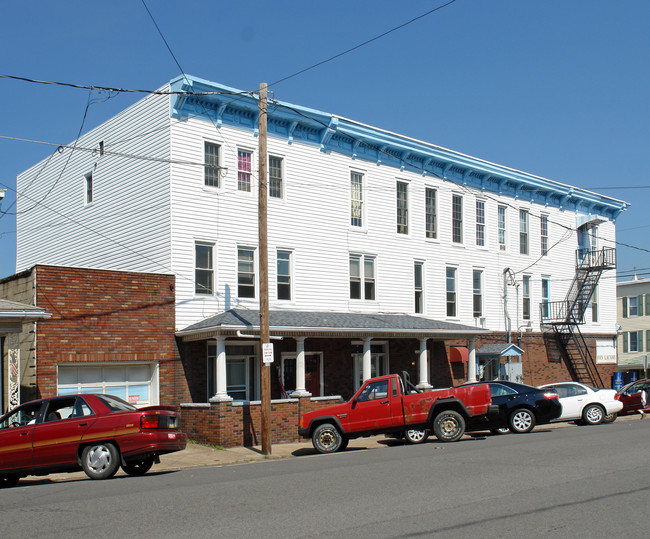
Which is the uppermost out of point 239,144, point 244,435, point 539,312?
point 239,144

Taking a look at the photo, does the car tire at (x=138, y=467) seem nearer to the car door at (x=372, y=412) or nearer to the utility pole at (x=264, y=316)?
the utility pole at (x=264, y=316)

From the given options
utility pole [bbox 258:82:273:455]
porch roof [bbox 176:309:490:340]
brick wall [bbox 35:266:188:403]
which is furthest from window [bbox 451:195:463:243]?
utility pole [bbox 258:82:273:455]

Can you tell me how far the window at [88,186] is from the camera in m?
26.3

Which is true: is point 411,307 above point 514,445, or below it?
above

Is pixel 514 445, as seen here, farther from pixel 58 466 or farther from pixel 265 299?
pixel 58 466

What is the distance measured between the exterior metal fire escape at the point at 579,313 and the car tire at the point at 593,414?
10640 mm

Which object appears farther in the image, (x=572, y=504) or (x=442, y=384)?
(x=442, y=384)

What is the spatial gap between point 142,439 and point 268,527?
546 cm

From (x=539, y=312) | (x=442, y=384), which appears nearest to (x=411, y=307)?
(x=442, y=384)

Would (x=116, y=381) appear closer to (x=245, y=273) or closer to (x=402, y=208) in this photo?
(x=245, y=273)

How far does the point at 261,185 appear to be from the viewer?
18375 millimetres

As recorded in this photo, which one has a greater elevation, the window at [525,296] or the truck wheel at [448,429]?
the window at [525,296]

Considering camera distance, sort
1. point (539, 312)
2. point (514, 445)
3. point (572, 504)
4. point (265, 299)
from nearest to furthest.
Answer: point (572, 504)
point (514, 445)
point (265, 299)
point (539, 312)

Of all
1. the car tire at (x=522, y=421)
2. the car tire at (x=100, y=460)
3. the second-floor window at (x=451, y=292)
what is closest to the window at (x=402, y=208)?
Answer: the second-floor window at (x=451, y=292)
